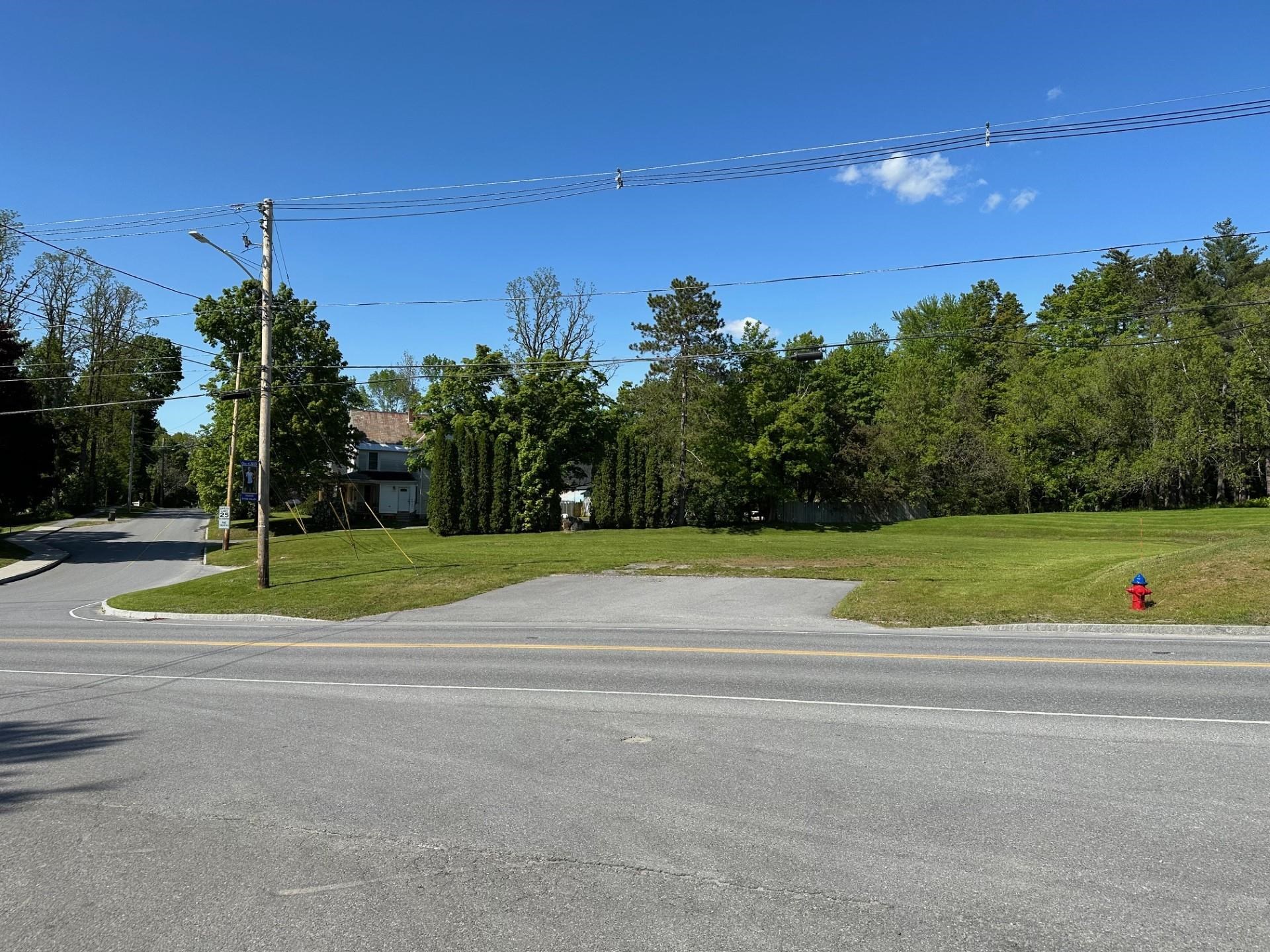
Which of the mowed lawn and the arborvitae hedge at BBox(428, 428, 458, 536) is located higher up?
the arborvitae hedge at BBox(428, 428, 458, 536)

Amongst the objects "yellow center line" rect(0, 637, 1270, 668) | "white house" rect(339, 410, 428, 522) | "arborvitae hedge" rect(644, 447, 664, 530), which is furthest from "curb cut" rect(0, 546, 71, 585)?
"arborvitae hedge" rect(644, 447, 664, 530)

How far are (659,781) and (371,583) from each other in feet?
61.7

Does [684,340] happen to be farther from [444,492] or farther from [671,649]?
[671,649]

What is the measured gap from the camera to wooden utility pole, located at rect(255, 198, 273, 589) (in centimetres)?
2211

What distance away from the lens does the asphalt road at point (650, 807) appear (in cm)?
387

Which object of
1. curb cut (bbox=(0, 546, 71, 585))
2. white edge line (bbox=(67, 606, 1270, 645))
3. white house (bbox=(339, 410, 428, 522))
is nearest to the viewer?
white edge line (bbox=(67, 606, 1270, 645))

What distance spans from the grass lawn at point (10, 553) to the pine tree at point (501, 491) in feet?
72.5

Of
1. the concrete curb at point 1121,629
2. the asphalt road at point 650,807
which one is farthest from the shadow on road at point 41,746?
the concrete curb at point 1121,629

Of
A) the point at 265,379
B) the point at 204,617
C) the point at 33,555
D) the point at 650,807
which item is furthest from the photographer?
the point at 33,555

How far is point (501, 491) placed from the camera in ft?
159

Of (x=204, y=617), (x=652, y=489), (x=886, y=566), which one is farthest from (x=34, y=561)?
(x=886, y=566)

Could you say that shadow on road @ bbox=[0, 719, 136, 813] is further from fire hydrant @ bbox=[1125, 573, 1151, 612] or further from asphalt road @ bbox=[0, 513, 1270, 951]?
fire hydrant @ bbox=[1125, 573, 1151, 612]

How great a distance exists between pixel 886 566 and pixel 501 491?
2809cm

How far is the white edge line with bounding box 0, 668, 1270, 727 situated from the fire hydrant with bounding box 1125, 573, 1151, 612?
846cm
